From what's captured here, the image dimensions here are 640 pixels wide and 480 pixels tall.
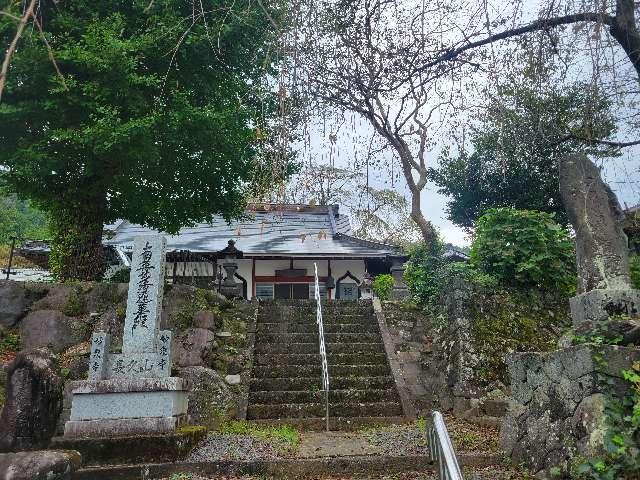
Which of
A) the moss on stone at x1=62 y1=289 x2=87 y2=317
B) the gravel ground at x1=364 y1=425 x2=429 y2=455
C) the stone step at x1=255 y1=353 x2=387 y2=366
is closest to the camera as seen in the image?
the gravel ground at x1=364 y1=425 x2=429 y2=455

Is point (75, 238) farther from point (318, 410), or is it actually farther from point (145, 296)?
point (318, 410)

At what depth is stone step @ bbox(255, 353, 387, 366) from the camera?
9.17 m

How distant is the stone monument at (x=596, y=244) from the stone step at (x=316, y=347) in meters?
5.28

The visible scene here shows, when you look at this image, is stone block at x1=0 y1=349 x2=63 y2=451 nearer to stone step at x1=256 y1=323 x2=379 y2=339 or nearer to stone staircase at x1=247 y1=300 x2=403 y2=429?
stone staircase at x1=247 y1=300 x2=403 y2=429

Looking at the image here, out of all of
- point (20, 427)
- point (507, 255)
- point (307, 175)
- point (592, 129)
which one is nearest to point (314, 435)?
point (20, 427)

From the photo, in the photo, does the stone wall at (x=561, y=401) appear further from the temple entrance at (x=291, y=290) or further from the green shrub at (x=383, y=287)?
the temple entrance at (x=291, y=290)

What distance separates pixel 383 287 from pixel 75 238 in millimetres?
8296

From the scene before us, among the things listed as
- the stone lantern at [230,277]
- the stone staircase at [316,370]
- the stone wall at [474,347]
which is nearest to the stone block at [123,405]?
the stone staircase at [316,370]

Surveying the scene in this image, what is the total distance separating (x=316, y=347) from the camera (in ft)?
31.9

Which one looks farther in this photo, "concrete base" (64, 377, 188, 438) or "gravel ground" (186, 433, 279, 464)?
"concrete base" (64, 377, 188, 438)

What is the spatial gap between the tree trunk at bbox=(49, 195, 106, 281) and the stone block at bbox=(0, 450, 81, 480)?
766cm

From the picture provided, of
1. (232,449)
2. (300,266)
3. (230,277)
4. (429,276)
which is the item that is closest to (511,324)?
(429,276)

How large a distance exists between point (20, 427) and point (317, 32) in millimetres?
4610

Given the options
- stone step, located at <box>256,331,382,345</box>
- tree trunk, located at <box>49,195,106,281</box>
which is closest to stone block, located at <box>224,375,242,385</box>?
stone step, located at <box>256,331,382,345</box>
